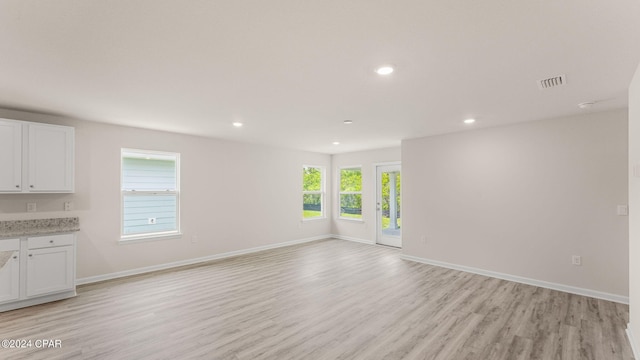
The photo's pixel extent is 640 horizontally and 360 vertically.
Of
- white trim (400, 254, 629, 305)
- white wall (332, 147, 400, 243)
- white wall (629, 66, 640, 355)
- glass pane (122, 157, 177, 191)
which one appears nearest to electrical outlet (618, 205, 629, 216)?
white trim (400, 254, 629, 305)

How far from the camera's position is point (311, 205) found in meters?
7.79

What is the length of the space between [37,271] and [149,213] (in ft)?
5.50

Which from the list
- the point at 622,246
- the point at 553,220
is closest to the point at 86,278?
the point at 553,220

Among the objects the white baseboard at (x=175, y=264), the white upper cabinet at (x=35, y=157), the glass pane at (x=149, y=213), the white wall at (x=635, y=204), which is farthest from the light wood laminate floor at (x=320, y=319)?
the white upper cabinet at (x=35, y=157)

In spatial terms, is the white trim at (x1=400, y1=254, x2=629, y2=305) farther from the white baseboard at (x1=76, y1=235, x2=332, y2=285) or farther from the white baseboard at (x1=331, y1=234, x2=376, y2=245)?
the white baseboard at (x1=76, y1=235, x2=332, y2=285)

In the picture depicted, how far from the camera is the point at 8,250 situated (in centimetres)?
330

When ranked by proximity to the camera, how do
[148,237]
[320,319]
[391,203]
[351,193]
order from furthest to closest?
1. [351,193]
2. [391,203]
3. [148,237]
4. [320,319]

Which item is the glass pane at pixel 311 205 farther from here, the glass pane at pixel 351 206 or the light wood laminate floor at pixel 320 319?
the light wood laminate floor at pixel 320 319

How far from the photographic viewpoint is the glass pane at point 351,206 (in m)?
7.62

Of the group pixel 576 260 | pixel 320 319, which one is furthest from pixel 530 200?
pixel 320 319

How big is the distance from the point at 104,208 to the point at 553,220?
21.8ft

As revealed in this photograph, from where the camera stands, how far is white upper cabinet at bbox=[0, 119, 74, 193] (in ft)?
11.3

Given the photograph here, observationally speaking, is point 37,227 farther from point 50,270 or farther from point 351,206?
point 351,206

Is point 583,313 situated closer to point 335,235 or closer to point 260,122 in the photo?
point 260,122
